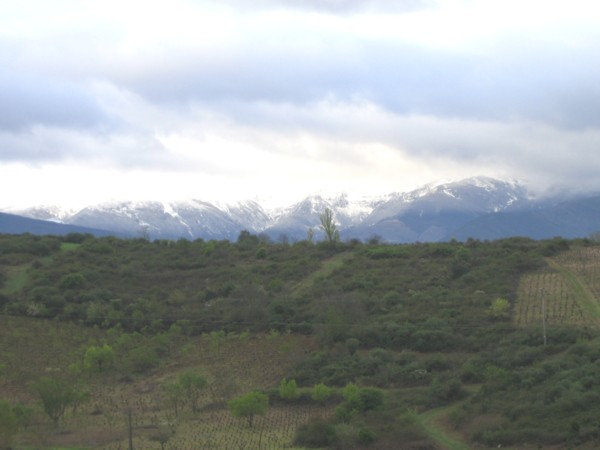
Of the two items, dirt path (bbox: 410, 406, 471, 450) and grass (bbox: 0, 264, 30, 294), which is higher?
grass (bbox: 0, 264, 30, 294)

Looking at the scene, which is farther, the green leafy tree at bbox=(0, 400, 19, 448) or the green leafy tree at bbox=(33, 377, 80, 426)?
the green leafy tree at bbox=(33, 377, 80, 426)

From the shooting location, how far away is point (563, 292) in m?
75.1

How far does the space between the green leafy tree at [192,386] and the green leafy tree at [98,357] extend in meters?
11.2

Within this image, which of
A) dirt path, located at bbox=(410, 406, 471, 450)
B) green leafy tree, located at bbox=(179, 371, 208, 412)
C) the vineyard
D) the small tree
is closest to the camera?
dirt path, located at bbox=(410, 406, 471, 450)

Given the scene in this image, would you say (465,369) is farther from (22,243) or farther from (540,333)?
(22,243)

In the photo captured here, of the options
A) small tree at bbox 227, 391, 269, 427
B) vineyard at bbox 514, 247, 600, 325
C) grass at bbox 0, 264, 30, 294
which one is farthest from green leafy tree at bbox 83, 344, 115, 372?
vineyard at bbox 514, 247, 600, 325

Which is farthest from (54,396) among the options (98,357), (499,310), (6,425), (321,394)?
(499,310)

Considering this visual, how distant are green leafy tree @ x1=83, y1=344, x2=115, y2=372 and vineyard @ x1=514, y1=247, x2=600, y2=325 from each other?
32.5 meters

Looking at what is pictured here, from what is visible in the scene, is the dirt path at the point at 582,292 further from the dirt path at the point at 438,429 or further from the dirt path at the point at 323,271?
the dirt path at the point at 323,271

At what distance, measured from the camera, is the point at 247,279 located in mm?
92438

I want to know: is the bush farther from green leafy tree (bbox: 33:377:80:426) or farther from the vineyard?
the vineyard

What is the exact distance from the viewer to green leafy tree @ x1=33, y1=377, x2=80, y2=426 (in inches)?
2058

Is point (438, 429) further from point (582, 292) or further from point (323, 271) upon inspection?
point (323, 271)

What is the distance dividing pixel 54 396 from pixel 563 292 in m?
44.6
